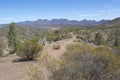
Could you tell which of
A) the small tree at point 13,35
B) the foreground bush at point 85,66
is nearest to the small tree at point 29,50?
the foreground bush at point 85,66

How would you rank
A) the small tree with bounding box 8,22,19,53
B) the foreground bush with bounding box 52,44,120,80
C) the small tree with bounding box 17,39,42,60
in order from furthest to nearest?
the small tree with bounding box 8,22,19,53
the small tree with bounding box 17,39,42,60
the foreground bush with bounding box 52,44,120,80

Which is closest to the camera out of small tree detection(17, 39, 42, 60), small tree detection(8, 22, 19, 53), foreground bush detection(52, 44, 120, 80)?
foreground bush detection(52, 44, 120, 80)

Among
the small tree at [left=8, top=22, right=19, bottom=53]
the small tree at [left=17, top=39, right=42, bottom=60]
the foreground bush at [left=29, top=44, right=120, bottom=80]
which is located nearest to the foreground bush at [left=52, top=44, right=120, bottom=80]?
the foreground bush at [left=29, top=44, right=120, bottom=80]

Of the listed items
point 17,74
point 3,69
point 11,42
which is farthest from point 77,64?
point 11,42

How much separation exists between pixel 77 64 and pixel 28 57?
12195mm

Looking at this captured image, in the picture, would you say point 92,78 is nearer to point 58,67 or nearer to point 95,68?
point 95,68

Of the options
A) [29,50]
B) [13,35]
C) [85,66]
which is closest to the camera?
[85,66]

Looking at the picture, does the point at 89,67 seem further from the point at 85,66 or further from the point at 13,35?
the point at 13,35

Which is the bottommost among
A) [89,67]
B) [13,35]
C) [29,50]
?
[13,35]

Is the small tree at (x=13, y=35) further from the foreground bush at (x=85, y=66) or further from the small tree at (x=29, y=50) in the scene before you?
the foreground bush at (x=85, y=66)

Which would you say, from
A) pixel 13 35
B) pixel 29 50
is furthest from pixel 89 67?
pixel 13 35

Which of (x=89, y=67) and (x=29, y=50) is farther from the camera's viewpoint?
(x=29, y=50)

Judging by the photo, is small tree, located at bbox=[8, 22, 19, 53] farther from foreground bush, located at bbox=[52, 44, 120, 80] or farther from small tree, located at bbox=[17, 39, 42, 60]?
foreground bush, located at bbox=[52, 44, 120, 80]

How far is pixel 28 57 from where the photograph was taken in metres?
22.2
